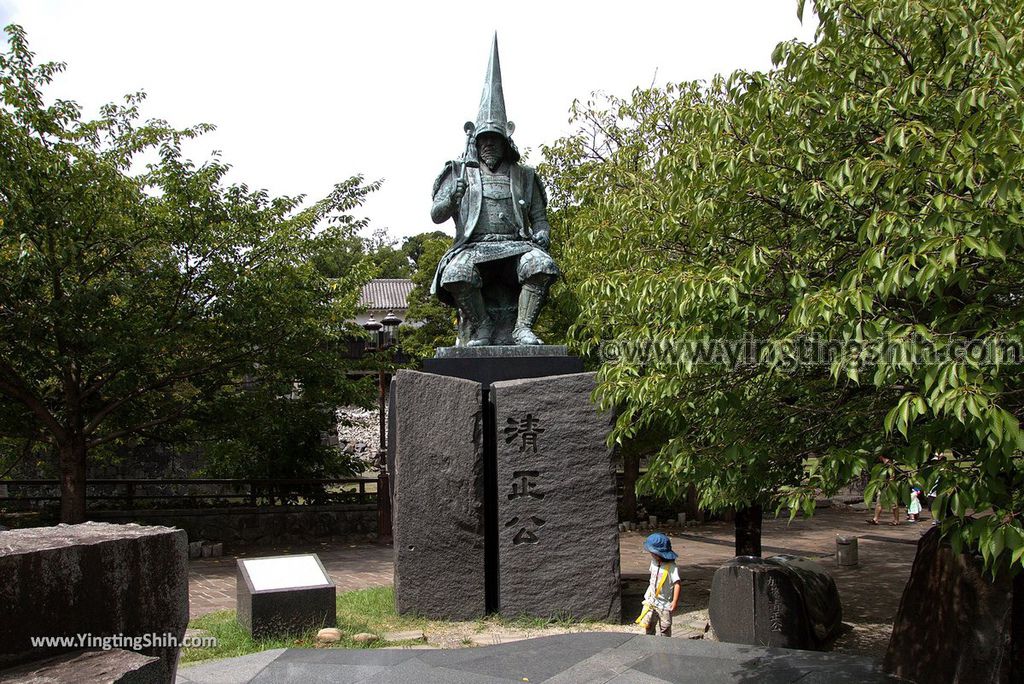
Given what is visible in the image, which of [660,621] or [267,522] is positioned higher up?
[660,621]

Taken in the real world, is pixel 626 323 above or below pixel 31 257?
below

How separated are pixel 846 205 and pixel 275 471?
14.0 m

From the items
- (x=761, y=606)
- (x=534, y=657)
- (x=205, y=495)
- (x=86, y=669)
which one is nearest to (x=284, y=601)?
Answer: (x=534, y=657)

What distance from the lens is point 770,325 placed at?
4422mm

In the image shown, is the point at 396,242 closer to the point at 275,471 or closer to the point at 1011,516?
the point at 275,471

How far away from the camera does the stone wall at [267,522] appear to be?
46.9 feet

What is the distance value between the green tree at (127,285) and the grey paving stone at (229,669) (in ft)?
22.5

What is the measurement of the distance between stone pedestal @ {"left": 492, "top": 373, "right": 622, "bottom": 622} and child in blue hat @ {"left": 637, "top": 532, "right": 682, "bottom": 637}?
0.58 metres

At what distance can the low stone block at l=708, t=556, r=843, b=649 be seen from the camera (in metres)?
6.76

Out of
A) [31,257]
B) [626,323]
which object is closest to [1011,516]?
[626,323]

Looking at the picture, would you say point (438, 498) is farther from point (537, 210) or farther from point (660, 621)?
point (537, 210)

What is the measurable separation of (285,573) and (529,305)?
3.20 metres

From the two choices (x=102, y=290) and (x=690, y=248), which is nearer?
(x=690, y=248)

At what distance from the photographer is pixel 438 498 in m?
6.97
